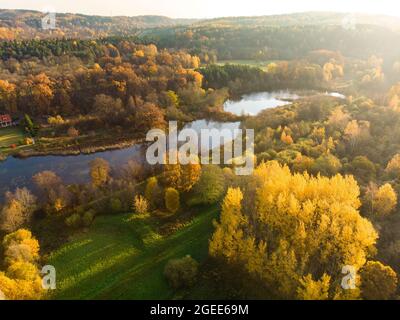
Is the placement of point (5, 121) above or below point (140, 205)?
above

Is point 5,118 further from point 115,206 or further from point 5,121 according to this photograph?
point 115,206

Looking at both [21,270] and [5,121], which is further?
[5,121]

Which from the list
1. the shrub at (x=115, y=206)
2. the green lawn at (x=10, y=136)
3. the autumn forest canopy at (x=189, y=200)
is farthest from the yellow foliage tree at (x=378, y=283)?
the green lawn at (x=10, y=136)

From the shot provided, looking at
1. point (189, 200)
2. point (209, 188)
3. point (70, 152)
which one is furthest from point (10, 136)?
point (209, 188)

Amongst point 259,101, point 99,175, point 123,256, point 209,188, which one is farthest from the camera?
point 259,101

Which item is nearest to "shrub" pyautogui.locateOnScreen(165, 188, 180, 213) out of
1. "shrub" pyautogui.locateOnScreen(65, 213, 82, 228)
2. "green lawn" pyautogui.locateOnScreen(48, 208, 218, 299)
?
"green lawn" pyautogui.locateOnScreen(48, 208, 218, 299)
